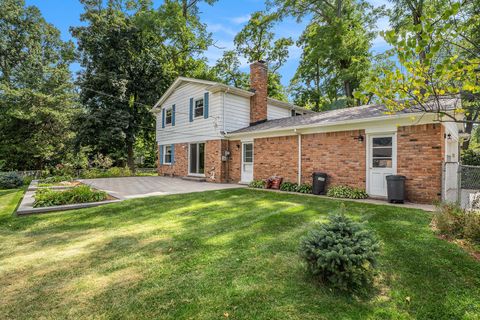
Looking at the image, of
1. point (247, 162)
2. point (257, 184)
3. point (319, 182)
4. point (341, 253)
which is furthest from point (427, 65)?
point (247, 162)

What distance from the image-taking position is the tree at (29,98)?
18703mm

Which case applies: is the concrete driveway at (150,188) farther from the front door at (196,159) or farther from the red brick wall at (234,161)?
the front door at (196,159)

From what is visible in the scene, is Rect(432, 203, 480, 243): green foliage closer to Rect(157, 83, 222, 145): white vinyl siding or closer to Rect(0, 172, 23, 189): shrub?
Rect(157, 83, 222, 145): white vinyl siding

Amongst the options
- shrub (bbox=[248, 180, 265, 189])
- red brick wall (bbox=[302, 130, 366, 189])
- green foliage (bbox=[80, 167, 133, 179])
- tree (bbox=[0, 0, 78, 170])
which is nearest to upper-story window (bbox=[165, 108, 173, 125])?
green foliage (bbox=[80, 167, 133, 179])

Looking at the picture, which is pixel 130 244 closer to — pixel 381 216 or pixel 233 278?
pixel 233 278

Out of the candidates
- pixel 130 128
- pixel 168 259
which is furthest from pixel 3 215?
pixel 130 128

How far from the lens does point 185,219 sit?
5.79m

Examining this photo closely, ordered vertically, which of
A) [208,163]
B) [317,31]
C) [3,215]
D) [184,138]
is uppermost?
[317,31]

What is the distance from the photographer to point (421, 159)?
7.21 meters

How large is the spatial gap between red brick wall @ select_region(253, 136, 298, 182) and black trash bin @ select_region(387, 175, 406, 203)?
3.64m

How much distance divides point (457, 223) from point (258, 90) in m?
11.6

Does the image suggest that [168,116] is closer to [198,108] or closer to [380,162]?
[198,108]

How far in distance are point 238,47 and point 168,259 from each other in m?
25.6

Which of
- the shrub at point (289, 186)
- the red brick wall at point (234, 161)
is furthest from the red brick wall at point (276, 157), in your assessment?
the red brick wall at point (234, 161)
